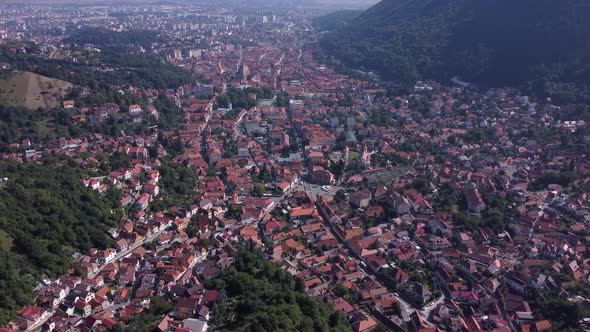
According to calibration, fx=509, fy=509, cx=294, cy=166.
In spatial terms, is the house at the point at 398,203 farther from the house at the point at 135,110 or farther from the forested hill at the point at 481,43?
the forested hill at the point at 481,43

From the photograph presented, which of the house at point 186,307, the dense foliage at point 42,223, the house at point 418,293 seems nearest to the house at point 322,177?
the house at point 418,293

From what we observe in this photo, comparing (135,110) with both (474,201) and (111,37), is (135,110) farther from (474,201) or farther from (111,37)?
(111,37)

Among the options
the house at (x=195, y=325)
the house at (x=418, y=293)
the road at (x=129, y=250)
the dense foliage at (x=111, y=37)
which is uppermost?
the dense foliage at (x=111, y=37)

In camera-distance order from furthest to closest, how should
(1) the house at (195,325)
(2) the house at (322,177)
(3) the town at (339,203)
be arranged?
(2) the house at (322,177) < (3) the town at (339,203) < (1) the house at (195,325)

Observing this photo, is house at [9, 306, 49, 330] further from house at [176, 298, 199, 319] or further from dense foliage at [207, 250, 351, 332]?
dense foliage at [207, 250, 351, 332]

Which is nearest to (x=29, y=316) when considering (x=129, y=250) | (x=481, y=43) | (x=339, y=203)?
(x=129, y=250)

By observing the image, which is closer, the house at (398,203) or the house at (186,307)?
the house at (186,307)

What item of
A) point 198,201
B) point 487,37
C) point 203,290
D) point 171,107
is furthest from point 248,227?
point 487,37
